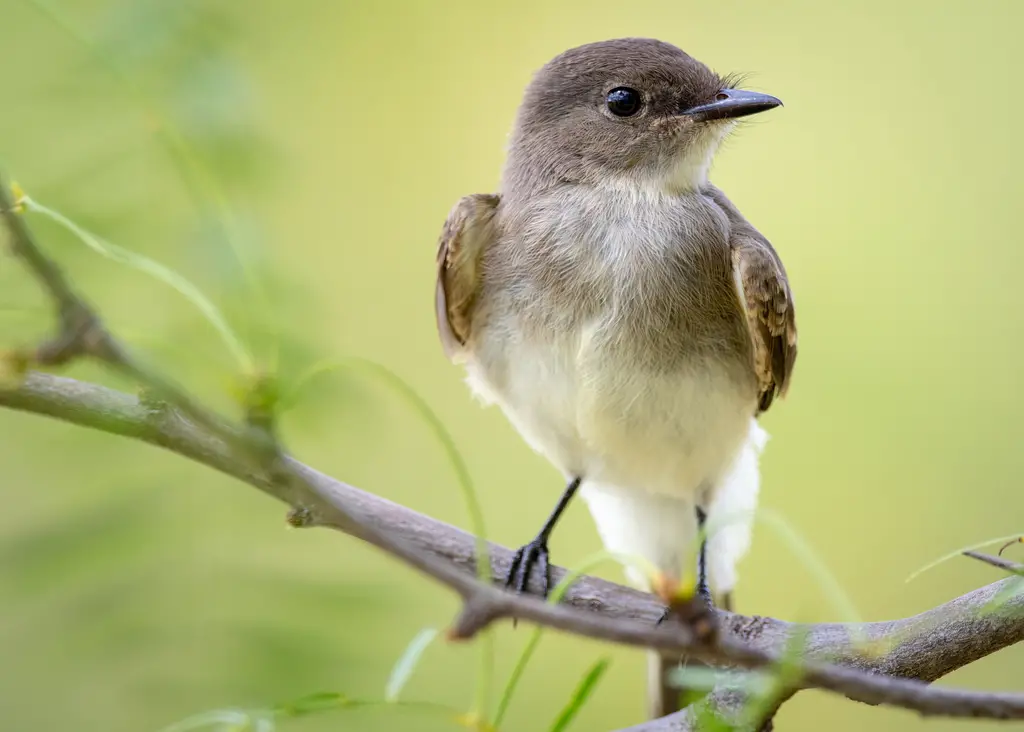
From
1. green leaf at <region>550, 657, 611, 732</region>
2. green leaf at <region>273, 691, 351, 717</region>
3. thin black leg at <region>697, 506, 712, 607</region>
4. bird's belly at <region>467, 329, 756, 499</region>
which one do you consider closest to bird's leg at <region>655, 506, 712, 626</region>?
thin black leg at <region>697, 506, 712, 607</region>

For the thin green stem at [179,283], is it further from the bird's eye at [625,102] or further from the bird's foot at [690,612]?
the bird's eye at [625,102]

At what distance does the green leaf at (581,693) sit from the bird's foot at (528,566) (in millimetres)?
1390

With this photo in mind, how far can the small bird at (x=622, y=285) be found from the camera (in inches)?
105

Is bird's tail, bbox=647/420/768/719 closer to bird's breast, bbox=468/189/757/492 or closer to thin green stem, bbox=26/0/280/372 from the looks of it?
bird's breast, bbox=468/189/757/492

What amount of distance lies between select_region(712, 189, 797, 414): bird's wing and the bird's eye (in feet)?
1.24

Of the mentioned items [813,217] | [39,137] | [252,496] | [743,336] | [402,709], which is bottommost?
[402,709]

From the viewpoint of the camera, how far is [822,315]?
14.6 feet

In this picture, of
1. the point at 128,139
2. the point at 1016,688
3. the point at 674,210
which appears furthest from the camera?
the point at 1016,688

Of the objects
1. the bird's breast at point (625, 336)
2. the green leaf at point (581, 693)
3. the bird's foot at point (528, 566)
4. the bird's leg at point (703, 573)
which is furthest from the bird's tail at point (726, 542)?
the green leaf at point (581, 693)

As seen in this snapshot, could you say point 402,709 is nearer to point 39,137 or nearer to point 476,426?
point 39,137

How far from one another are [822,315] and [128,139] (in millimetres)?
3519

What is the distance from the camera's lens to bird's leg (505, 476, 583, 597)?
2.72 metres

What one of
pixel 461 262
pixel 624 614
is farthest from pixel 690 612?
pixel 461 262

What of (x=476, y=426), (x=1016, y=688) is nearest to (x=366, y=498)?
Answer: (x=476, y=426)
